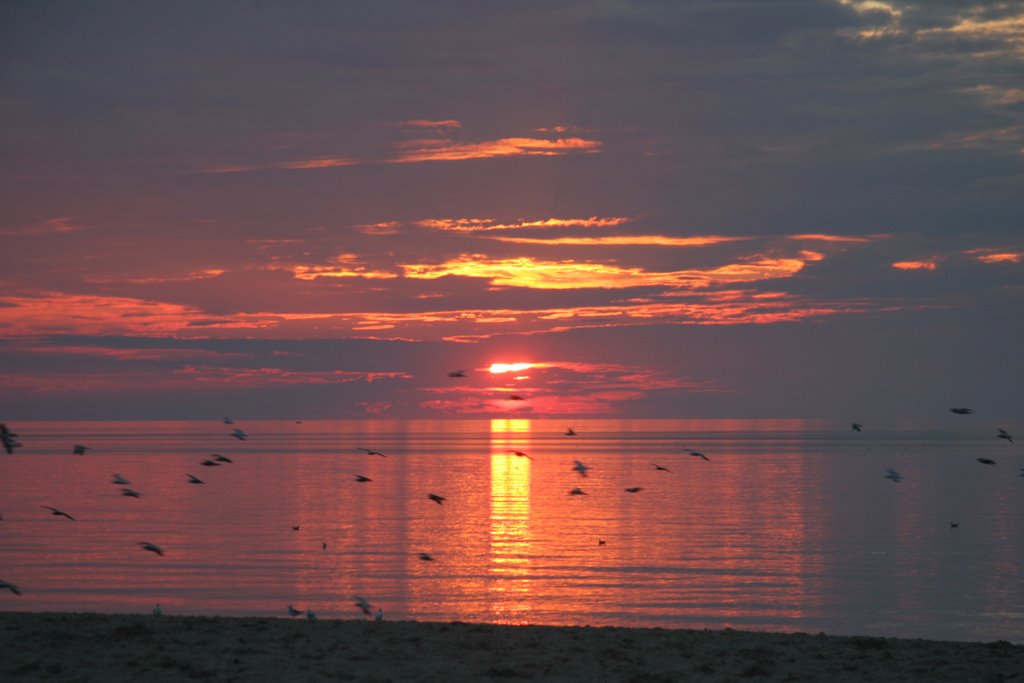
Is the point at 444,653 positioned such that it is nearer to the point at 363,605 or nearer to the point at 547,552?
the point at 363,605

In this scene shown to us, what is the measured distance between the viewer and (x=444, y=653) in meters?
19.8

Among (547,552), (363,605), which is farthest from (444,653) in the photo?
(547,552)

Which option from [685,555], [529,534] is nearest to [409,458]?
[529,534]

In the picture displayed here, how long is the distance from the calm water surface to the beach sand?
7.09m

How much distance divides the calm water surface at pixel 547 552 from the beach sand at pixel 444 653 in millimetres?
7088

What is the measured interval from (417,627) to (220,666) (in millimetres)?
5153

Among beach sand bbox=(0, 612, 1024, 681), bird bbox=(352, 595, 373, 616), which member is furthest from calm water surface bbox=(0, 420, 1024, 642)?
beach sand bbox=(0, 612, 1024, 681)

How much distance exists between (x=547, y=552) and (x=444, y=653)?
2548cm

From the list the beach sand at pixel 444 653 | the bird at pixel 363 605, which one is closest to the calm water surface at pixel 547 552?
the bird at pixel 363 605

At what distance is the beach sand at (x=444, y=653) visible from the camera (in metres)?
18.0

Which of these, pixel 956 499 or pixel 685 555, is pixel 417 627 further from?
pixel 956 499

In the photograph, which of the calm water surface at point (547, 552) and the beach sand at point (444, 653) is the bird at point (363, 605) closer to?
the calm water surface at point (547, 552)

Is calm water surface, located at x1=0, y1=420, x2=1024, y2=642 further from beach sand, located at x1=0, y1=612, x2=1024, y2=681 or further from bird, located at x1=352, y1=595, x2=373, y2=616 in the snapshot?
beach sand, located at x1=0, y1=612, x2=1024, y2=681

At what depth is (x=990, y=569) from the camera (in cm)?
4106
